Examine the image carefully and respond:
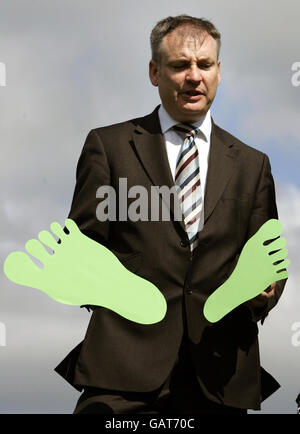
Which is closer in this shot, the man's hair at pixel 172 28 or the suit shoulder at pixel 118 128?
the man's hair at pixel 172 28

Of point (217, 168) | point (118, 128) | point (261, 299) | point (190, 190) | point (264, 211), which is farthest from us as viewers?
point (118, 128)

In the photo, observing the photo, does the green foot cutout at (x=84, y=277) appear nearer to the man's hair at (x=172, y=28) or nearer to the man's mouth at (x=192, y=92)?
the man's mouth at (x=192, y=92)

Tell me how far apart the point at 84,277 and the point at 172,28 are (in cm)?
181

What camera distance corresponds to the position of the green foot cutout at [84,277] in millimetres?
5406

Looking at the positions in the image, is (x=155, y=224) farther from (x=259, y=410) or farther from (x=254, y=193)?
(x=259, y=410)

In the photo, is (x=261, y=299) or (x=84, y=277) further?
(x=261, y=299)

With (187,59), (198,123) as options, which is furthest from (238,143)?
(187,59)

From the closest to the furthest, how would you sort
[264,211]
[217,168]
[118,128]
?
1. [217,168]
2. [264,211]
3. [118,128]

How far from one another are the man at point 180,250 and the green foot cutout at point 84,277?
0.58ft

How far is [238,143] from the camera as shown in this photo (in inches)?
244

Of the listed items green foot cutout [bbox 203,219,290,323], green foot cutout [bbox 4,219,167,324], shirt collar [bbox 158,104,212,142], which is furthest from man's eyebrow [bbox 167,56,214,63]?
green foot cutout [bbox 4,219,167,324]

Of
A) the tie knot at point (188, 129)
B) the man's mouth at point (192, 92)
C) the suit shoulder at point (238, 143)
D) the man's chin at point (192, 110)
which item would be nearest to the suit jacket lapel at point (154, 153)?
the tie knot at point (188, 129)

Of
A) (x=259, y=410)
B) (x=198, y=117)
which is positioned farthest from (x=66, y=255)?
(x=259, y=410)

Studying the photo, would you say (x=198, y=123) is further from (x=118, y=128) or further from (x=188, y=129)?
(x=118, y=128)
